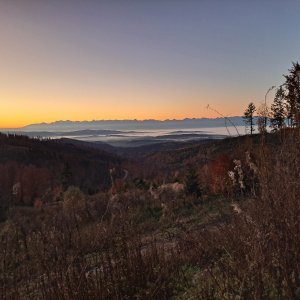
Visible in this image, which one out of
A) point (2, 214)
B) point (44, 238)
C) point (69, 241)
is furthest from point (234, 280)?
point (2, 214)

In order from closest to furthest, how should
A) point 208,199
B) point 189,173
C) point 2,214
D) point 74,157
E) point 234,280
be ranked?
point 234,280, point 208,199, point 189,173, point 2,214, point 74,157

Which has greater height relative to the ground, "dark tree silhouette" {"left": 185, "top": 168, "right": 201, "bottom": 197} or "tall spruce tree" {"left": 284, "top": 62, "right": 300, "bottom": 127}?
"tall spruce tree" {"left": 284, "top": 62, "right": 300, "bottom": 127}

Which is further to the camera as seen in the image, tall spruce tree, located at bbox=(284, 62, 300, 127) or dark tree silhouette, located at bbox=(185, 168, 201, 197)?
dark tree silhouette, located at bbox=(185, 168, 201, 197)

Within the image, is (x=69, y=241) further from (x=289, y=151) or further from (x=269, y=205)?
(x=289, y=151)

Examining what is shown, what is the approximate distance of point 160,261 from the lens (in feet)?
16.0

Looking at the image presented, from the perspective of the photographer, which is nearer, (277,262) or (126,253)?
(277,262)

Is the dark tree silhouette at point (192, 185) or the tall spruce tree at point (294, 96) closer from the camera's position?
the tall spruce tree at point (294, 96)

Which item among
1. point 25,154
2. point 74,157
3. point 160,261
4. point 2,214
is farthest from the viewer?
point 74,157

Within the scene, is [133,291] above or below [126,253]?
below

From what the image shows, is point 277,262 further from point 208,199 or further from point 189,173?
point 189,173

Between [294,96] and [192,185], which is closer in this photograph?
[294,96]

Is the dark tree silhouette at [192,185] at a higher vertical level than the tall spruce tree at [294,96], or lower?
lower

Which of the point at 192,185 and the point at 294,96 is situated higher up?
the point at 294,96

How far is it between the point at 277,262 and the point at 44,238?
236cm
